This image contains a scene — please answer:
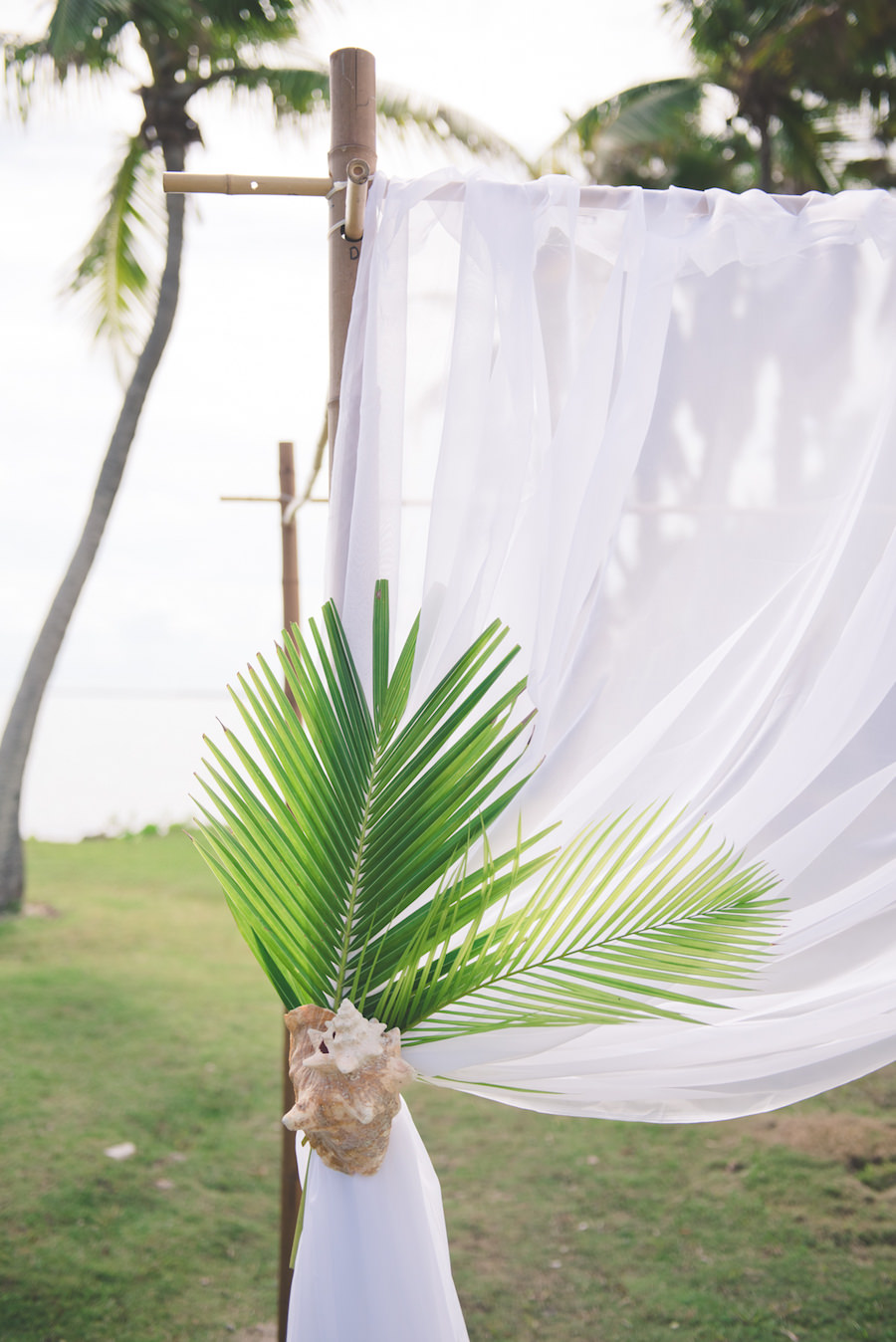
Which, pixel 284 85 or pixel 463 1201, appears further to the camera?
pixel 284 85

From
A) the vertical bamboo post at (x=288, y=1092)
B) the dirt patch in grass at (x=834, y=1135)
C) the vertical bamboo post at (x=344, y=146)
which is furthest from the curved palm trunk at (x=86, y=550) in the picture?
the vertical bamboo post at (x=344, y=146)

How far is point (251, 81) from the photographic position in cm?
494

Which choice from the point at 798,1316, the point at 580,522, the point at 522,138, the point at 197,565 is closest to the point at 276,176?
the point at 580,522

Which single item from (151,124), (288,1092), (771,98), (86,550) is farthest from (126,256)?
(288,1092)

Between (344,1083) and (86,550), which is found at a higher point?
(86,550)

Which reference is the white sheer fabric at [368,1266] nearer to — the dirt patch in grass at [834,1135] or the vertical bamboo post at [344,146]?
the vertical bamboo post at [344,146]

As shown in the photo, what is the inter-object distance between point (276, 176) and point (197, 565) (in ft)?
47.4

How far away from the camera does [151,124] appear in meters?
5.03

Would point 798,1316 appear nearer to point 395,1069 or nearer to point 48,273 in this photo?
point 395,1069

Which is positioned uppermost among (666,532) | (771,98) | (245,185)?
(771,98)

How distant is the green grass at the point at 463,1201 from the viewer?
220 cm

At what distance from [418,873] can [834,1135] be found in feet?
7.76

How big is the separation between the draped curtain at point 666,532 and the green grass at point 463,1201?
3.98 ft

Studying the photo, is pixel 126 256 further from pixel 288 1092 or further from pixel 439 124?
pixel 288 1092
